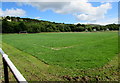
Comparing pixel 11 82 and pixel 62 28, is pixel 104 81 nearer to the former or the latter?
pixel 11 82

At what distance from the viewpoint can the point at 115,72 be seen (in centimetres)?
413

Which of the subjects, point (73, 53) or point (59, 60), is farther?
point (73, 53)

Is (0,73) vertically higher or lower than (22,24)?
lower

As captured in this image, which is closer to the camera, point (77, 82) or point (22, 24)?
point (77, 82)

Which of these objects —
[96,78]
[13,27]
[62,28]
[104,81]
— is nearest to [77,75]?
[96,78]

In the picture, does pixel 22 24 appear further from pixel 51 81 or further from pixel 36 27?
pixel 51 81

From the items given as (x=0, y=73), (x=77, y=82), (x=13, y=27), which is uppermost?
(x=13, y=27)

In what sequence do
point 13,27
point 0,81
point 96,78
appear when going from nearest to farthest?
point 0,81, point 96,78, point 13,27

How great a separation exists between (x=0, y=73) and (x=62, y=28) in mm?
76898

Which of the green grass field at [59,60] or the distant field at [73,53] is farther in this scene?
the distant field at [73,53]

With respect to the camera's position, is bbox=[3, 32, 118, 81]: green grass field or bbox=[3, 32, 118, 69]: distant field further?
bbox=[3, 32, 118, 69]: distant field

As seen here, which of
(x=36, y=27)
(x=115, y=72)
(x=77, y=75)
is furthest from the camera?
(x=36, y=27)

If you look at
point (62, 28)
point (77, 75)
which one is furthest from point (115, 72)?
point (62, 28)

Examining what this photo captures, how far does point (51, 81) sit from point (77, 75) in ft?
3.59
